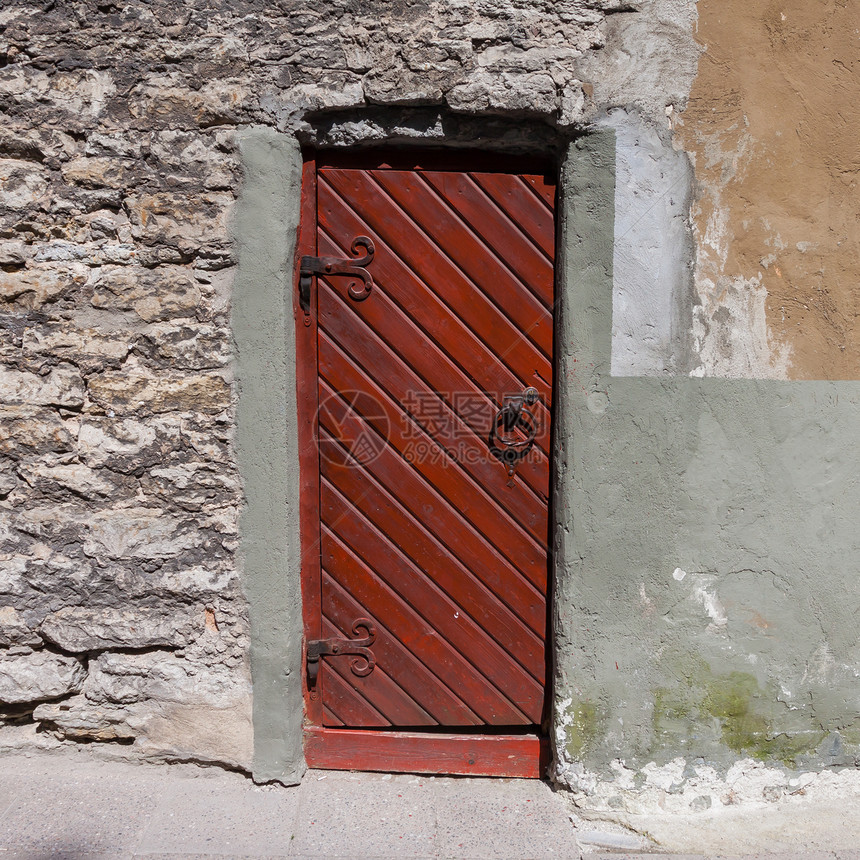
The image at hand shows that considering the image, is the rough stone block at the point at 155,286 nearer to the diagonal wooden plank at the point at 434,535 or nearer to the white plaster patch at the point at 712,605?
the diagonal wooden plank at the point at 434,535

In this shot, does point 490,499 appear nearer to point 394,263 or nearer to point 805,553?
point 394,263

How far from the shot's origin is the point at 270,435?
2369 mm

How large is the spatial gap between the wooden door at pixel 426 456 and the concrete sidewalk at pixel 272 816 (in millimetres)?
146

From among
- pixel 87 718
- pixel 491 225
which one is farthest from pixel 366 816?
pixel 491 225

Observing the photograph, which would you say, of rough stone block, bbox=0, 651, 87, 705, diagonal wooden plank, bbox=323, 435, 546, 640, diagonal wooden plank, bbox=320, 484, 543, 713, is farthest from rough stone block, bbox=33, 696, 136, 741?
diagonal wooden plank, bbox=323, 435, 546, 640

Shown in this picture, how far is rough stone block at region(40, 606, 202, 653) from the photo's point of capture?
7.99 ft

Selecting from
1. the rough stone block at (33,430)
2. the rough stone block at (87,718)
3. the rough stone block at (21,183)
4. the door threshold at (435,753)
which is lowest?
the door threshold at (435,753)

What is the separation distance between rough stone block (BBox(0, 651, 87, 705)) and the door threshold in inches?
34.5

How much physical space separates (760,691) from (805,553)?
19.8 inches

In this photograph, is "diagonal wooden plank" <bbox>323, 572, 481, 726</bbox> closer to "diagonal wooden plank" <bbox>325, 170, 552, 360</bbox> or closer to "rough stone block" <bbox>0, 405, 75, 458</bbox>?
"rough stone block" <bbox>0, 405, 75, 458</bbox>

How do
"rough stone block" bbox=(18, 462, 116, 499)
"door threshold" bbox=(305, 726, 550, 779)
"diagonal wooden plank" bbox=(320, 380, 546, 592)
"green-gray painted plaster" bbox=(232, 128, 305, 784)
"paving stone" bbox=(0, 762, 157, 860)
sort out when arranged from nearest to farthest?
"paving stone" bbox=(0, 762, 157, 860) < "green-gray painted plaster" bbox=(232, 128, 305, 784) < "rough stone block" bbox=(18, 462, 116, 499) < "diagonal wooden plank" bbox=(320, 380, 546, 592) < "door threshold" bbox=(305, 726, 550, 779)

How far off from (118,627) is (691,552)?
1997 millimetres

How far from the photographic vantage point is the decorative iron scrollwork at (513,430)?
2473mm

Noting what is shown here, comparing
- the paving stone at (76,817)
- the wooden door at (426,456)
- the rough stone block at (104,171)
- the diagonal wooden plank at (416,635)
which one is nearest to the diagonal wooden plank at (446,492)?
the wooden door at (426,456)
